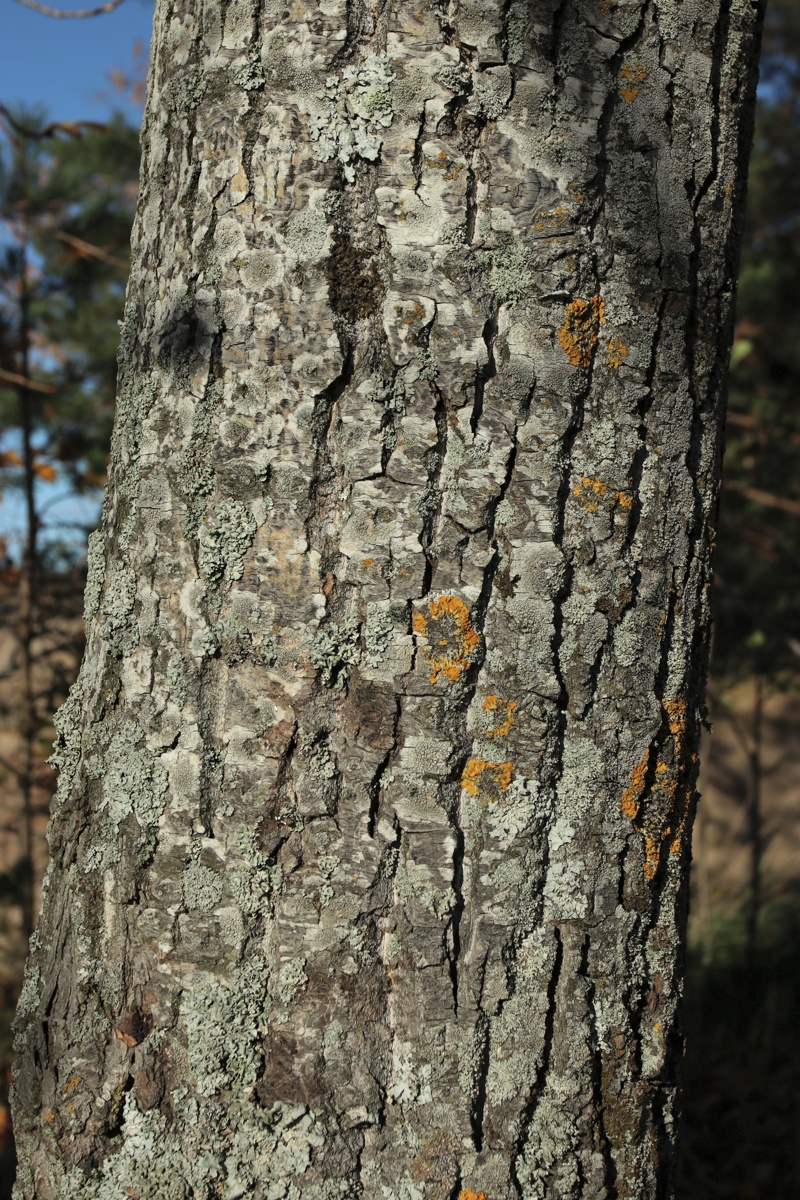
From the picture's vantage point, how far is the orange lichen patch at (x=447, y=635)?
106cm

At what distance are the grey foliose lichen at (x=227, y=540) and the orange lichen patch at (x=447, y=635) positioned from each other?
235 mm

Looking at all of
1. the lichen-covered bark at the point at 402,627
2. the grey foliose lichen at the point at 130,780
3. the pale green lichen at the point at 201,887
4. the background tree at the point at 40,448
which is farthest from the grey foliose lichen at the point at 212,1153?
the background tree at the point at 40,448

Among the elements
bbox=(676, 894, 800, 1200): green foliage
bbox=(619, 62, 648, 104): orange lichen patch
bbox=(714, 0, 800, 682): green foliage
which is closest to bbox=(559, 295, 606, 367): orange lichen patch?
bbox=(619, 62, 648, 104): orange lichen patch

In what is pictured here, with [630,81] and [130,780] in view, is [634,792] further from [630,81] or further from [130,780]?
[630,81]

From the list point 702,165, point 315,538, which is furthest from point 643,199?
point 315,538

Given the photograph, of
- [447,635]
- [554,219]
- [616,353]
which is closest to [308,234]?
[554,219]

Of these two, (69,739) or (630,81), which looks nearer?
(630,81)

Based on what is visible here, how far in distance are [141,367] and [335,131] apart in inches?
15.6

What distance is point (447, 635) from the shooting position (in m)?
1.06

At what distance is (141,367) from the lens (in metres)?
1.18

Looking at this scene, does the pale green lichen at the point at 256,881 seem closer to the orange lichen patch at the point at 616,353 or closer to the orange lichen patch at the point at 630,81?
the orange lichen patch at the point at 616,353

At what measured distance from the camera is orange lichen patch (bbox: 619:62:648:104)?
1092 millimetres

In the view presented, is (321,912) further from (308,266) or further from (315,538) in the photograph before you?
(308,266)

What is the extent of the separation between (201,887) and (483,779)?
0.38 metres
